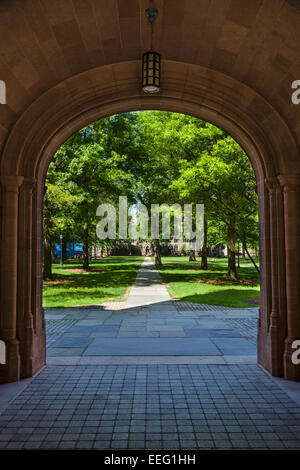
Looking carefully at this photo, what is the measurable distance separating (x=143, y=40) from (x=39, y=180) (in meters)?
3.18

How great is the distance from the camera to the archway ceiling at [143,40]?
4.35m

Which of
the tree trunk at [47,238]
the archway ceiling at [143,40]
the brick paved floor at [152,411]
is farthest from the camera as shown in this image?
the tree trunk at [47,238]

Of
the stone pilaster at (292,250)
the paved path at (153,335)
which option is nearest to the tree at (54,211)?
the paved path at (153,335)

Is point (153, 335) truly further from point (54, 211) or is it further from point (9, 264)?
point (54, 211)

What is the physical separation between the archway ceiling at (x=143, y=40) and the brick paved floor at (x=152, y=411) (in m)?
4.42

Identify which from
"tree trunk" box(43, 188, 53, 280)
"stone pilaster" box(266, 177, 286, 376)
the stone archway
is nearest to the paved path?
"stone pilaster" box(266, 177, 286, 376)

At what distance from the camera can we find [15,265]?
5750mm

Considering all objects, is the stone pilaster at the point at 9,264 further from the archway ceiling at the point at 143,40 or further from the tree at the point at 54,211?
the tree at the point at 54,211

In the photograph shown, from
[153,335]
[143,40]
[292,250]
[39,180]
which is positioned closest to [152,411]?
[292,250]

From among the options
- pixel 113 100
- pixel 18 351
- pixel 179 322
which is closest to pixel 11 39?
pixel 113 100

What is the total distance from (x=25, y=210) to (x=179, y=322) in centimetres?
597

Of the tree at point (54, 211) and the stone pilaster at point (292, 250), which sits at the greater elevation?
the tree at point (54, 211)

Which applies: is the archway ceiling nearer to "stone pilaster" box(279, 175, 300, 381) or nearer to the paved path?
"stone pilaster" box(279, 175, 300, 381)

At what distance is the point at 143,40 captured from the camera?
508 centimetres
